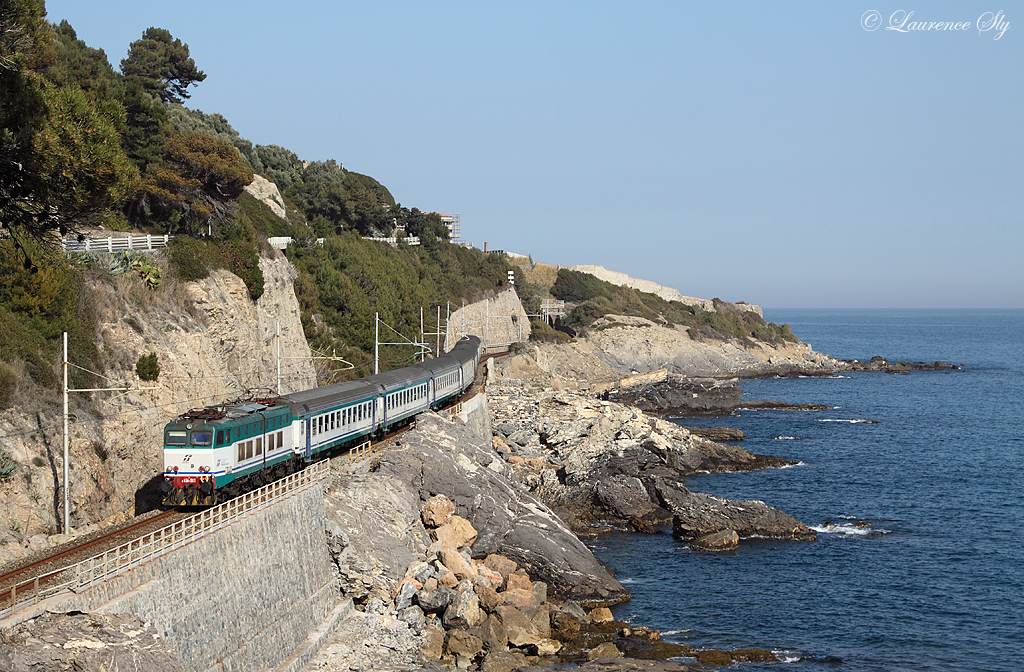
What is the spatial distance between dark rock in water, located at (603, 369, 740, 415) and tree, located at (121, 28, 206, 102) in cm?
4761

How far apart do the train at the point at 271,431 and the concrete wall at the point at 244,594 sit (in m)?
2.26

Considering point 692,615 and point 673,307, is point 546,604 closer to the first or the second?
point 692,615

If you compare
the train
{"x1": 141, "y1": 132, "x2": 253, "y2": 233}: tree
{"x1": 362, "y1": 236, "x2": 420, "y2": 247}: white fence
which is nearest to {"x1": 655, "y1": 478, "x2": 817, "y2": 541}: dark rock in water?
the train

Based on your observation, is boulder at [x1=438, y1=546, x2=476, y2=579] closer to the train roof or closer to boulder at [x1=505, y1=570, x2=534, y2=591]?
boulder at [x1=505, y1=570, x2=534, y2=591]

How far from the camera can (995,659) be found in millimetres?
28938

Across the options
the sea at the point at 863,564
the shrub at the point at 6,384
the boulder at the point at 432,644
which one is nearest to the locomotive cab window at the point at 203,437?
the shrub at the point at 6,384

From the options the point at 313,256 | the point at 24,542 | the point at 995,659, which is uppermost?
the point at 313,256

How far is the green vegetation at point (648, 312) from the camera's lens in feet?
446

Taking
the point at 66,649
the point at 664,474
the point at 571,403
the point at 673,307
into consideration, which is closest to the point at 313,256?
the point at 571,403

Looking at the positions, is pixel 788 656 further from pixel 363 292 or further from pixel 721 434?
pixel 363 292

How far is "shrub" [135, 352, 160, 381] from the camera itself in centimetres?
3158

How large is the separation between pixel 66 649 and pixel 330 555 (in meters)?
12.5

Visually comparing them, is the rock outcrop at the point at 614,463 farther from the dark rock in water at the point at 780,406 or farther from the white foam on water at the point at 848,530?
the dark rock in water at the point at 780,406

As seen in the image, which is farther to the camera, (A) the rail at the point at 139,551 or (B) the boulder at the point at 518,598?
(B) the boulder at the point at 518,598
